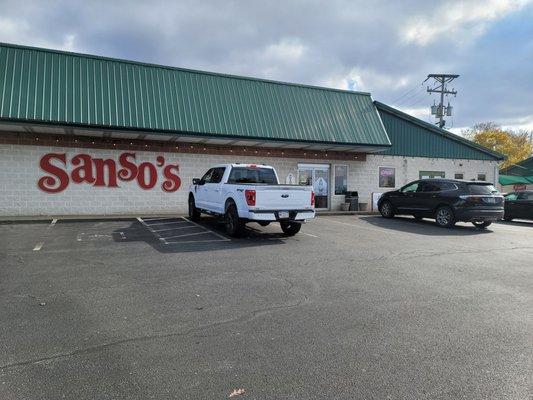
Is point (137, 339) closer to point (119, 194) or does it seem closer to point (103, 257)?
point (103, 257)

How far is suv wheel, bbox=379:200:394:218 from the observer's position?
17750 mm

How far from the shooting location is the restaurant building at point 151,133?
15.4 metres

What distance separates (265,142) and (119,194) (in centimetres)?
649

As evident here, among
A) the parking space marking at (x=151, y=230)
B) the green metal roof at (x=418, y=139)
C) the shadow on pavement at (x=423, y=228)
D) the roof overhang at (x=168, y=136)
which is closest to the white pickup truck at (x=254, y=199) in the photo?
the parking space marking at (x=151, y=230)

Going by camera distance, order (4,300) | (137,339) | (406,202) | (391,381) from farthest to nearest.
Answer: (406,202) → (4,300) → (137,339) → (391,381)

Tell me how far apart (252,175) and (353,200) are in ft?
31.3

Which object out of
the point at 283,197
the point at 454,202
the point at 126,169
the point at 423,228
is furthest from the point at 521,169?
the point at 283,197

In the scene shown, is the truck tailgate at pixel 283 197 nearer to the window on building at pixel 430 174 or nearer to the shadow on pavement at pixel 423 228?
the shadow on pavement at pixel 423 228

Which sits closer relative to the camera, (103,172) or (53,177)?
(53,177)

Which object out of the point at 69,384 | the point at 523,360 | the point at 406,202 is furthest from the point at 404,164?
the point at 69,384

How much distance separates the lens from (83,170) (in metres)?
16.4

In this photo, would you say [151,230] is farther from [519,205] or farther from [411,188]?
[519,205]

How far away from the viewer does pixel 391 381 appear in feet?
11.7

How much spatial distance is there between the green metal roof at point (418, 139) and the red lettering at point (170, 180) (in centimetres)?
1105
